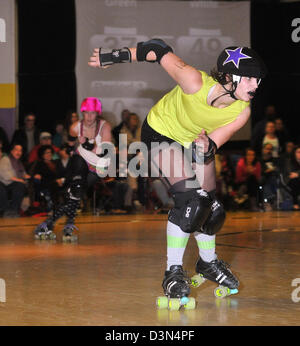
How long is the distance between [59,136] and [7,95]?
1243 millimetres

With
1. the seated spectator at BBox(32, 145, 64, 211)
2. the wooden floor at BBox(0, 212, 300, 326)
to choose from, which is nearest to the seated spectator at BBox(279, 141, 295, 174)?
the wooden floor at BBox(0, 212, 300, 326)

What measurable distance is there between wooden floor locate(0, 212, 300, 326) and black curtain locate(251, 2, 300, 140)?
460 centimetres

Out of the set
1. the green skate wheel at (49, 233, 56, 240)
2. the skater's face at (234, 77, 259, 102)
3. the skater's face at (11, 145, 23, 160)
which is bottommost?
the green skate wheel at (49, 233, 56, 240)

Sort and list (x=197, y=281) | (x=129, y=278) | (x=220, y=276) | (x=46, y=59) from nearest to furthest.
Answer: (x=220, y=276)
(x=197, y=281)
(x=129, y=278)
(x=46, y=59)

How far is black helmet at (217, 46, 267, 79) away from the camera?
3.49 meters

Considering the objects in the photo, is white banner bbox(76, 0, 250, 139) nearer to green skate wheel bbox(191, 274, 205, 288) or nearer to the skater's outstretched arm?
green skate wheel bbox(191, 274, 205, 288)

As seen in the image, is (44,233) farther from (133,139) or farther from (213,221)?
(133,139)

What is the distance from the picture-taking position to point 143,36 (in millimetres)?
10742

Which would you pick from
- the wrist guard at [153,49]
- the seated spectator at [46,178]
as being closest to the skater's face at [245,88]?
the wrist guard at [153,49]

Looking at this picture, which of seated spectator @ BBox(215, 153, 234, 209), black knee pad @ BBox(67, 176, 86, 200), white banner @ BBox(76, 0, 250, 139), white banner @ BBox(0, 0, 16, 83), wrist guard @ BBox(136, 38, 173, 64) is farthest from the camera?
white banner @ BBox(76, 0, 250, 139)

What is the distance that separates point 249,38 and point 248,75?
25.3 feet

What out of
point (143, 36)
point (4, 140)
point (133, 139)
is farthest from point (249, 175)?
point (4, 140)

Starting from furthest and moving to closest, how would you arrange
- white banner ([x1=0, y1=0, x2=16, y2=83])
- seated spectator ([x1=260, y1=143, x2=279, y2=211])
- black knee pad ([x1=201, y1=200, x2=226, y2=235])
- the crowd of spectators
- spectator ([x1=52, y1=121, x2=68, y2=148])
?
white banner ([x1=0, y1=0, x2=16, y2=83])
spectator ([x1=52, y1=121, x2=68, y2=148])
seated spectator ([x1=260, y1=143, x2=279, y2=211])
the crowd of spectators
black knee pad ([x1=201, y1=200, x2=226, y2=235])

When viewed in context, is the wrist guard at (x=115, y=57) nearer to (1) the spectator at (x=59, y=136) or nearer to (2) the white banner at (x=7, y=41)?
(1) the spectator at (x=59, y=136)
